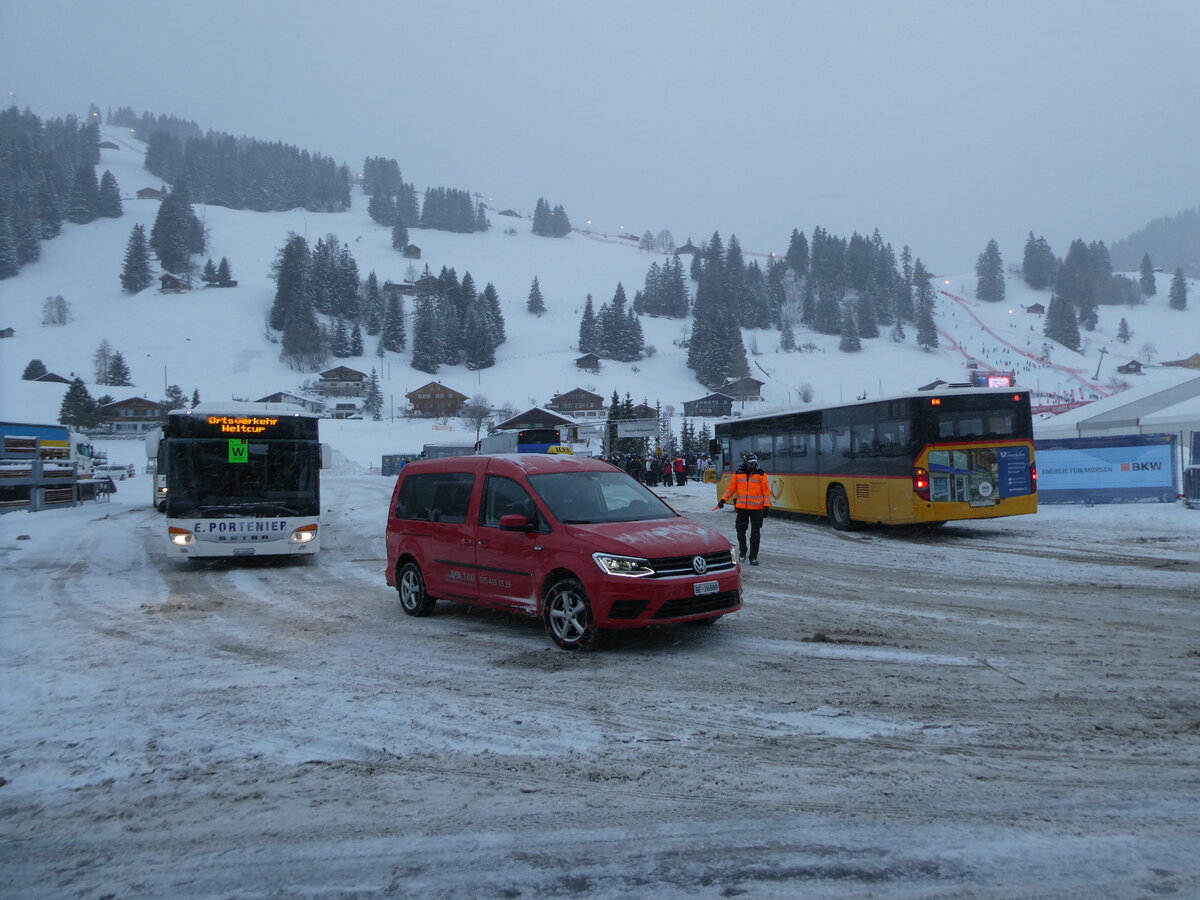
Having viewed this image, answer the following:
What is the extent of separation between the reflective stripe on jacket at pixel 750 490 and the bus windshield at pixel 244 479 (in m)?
7.25

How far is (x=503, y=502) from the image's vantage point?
8320 millimetres

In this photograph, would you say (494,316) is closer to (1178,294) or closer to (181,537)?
(181,537)

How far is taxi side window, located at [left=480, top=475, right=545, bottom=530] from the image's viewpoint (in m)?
8.02

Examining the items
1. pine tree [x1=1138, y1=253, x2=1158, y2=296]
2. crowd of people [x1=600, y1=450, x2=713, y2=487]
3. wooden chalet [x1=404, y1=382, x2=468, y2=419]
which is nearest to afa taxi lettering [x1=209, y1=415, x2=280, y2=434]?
crowd of people [x1=600, y1=450, x2=713, y2=487]

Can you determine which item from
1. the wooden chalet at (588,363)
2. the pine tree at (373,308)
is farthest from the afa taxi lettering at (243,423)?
the pine tree at (373,308)

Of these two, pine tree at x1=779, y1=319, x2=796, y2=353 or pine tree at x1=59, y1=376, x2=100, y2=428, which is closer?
→ pine tree at x1=59, y1=376, x2=100, y2=428

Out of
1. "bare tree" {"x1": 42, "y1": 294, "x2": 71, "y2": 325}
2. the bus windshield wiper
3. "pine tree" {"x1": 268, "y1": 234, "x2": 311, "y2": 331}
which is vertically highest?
"pine tree" {"x1": 268, "y1": 234, "x2": 311, "y2": 331}

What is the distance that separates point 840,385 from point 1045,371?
26.5m

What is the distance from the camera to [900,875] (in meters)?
3.34

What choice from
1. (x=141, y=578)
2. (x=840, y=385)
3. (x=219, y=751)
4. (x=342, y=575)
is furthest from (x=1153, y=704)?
(x=840, y=385)

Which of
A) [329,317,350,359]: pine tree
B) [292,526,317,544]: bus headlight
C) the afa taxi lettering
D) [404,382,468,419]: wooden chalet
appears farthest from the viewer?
[329,317,350,359]: pine tree

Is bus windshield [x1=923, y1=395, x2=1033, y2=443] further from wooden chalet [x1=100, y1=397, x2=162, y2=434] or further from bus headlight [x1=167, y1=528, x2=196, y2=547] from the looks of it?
wooden chalet [x1=100, y1=397, x2=162, y2=434]

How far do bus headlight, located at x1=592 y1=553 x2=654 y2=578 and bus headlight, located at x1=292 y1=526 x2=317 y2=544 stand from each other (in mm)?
8417

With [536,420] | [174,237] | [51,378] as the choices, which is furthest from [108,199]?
[536,420]
